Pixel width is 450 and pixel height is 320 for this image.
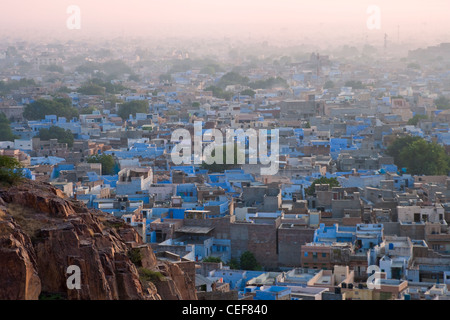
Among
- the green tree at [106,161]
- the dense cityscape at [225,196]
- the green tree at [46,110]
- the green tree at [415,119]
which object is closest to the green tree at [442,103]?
the dense cityscape at [225,196]

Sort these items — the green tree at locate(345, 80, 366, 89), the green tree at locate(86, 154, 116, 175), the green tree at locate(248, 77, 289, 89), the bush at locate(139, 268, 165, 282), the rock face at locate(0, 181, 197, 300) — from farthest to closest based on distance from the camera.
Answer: the green tree at locate(248, 77, 289, 89) → the green tree at locate(345, 80, 366, 89) → the green tree at locate(86, 154, 116, 175) → the bush at locate(139, 268, 165, 282) → the rock face at locate(0, 181, 197, 300)

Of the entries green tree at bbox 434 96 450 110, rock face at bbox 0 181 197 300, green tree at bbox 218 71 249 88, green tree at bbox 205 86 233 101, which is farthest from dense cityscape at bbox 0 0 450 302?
green tree at bbox 218 71 249 88

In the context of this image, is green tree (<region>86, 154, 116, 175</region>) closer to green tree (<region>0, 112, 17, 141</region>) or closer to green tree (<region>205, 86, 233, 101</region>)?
green tree (<region>0, 112, 17, 141</region>)

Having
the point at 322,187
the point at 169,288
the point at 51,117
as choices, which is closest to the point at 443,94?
the point at 51,117

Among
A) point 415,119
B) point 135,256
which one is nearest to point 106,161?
point 415,119

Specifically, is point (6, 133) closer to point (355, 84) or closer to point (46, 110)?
point (46, 110)

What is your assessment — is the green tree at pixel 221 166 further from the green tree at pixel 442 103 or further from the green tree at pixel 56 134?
the green tree at pixel 442 103
